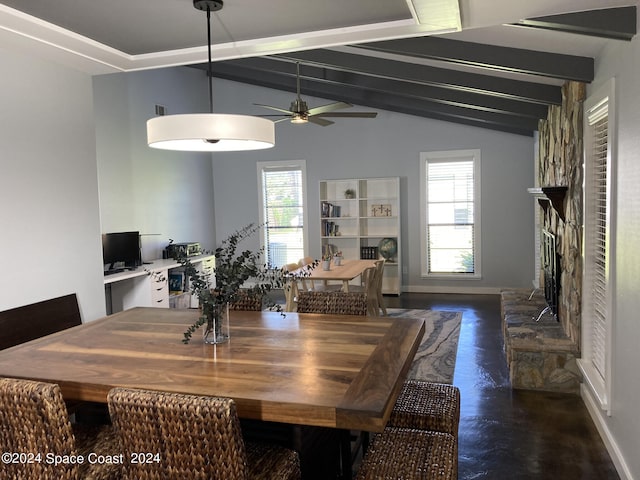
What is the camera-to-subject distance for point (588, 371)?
364 cm

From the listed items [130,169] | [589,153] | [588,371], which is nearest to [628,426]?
[588,371]

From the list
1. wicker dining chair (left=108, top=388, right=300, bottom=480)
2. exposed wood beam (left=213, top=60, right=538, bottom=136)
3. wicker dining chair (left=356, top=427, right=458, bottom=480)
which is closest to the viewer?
wicker dining chair (left=108, top=388, right=300, bottom=480)

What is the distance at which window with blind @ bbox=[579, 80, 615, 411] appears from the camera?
3338mm

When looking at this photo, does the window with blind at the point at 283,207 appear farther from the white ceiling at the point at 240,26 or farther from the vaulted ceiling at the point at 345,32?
the white ceiling at the point at 240,26

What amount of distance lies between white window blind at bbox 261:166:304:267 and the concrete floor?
15.1 feet

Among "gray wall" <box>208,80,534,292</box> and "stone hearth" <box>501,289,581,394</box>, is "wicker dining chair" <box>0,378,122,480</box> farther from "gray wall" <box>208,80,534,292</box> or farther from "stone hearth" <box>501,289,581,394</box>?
"gray wall" <box>208,80,534,292</box>

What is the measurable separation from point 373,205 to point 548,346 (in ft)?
16.0

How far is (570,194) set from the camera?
408cm

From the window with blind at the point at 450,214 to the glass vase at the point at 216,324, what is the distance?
20.2ft

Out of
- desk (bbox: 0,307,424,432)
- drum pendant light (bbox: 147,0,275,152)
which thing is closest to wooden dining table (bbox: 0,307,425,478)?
desk (bbox: 0,307,424,432)

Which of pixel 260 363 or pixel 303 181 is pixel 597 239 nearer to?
pixel 260 363

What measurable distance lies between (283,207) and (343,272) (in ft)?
10.2

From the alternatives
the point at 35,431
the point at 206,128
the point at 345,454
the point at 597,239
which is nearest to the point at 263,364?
the point at 345,454

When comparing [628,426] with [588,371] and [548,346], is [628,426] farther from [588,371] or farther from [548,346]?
[548,346]
